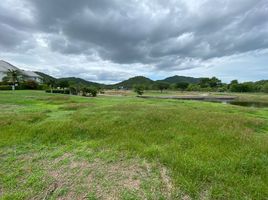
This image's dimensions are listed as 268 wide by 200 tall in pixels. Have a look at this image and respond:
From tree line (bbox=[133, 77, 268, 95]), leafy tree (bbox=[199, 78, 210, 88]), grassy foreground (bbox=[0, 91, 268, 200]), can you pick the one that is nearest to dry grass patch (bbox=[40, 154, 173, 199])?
grassy foreground (bbox=[0, 91, 268, 200])

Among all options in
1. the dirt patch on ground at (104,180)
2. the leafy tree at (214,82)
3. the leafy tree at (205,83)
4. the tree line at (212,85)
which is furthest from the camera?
the leafy tree at (214,82)

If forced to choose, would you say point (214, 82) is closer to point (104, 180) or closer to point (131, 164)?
point (131, 164)

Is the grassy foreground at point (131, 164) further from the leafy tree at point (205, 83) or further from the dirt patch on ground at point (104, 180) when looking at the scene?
the leafy tree at point (205, 83)

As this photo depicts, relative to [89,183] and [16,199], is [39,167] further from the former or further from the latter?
[89,183]

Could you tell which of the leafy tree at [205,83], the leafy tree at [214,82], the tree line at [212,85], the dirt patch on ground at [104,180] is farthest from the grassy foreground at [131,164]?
the leafy tree at [214,82]

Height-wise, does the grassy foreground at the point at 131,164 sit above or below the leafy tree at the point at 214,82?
below

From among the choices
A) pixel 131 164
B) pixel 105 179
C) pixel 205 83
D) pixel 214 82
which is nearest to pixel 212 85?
pixel 214 82

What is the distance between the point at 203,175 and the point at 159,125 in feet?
15.2

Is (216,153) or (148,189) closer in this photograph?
(148,189)

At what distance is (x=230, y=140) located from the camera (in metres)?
6.29

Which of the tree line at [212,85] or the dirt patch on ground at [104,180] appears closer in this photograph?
the dirt patch on ground at [104,180]

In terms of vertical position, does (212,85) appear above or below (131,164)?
above

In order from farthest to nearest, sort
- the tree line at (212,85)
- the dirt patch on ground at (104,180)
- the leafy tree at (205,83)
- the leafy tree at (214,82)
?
the leafy tree at (214,82) < the leafy tree at (205,83) < the tree line at (212,85) < the dirt patch on ground at (104,180)

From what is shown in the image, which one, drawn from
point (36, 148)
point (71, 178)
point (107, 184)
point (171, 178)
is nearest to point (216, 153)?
point (171, 178)
